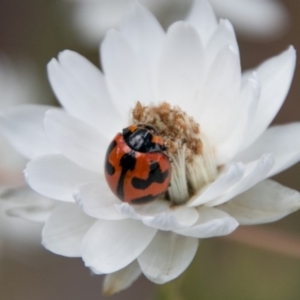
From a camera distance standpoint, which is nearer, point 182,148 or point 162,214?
point 162,214

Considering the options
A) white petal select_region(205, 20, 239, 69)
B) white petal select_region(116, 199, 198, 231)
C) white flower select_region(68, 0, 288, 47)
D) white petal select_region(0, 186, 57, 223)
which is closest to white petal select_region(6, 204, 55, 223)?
white petal select_region(0, 186, 57, 223)

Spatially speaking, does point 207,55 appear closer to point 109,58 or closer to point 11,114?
point 109,58

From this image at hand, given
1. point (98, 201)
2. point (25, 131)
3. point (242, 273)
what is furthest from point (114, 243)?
point (242, 273)

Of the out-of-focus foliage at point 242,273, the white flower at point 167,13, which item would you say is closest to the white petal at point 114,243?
the out-of-focus foliage at point 242,273

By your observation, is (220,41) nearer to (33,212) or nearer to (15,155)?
(33,212)

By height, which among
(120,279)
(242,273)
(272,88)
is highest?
(272,88)

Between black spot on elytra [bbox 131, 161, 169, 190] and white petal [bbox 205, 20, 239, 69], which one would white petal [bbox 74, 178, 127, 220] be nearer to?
black spot on elytra [bbox 131, 161, 169, 190]
